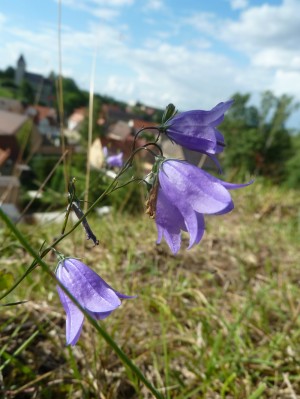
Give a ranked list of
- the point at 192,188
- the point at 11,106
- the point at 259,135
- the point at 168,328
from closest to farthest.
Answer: the point at 192,188 → the point at 168,328 → the point at 259,135 → the point at 11,106

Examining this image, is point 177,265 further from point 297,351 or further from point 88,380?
point 88,380

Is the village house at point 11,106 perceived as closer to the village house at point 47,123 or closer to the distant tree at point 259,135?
the village house at point 47,123

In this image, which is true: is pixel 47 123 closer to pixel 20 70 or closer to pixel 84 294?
pixel 20 70

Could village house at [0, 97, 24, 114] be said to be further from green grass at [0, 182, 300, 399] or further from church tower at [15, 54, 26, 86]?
green grass at [0, 182, 300, 399]

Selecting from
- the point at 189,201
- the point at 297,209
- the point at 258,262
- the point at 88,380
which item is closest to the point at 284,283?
the point at 258,262

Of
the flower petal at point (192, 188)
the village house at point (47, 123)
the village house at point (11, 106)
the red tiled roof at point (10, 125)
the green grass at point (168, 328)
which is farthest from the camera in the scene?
the village house at point (11, 106)

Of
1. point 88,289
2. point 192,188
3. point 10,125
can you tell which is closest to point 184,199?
point 192,188

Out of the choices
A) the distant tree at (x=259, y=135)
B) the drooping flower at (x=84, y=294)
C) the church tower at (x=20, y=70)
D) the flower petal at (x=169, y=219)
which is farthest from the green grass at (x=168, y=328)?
the church tower at (x=20, y=70)
